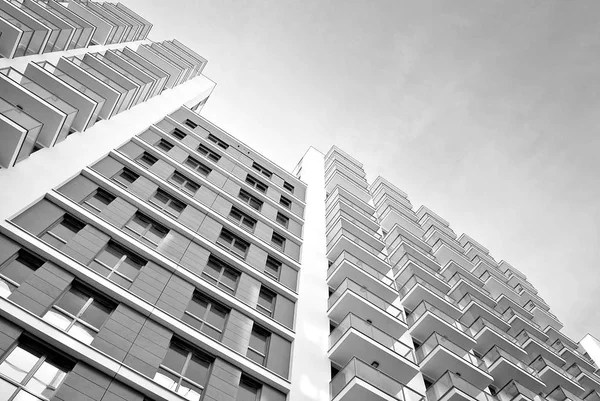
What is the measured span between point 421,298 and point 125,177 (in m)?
17.2

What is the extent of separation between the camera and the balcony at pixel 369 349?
697 inches

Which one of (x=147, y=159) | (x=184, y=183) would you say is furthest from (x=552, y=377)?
(x=147, y=159)

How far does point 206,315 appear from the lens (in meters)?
16.2

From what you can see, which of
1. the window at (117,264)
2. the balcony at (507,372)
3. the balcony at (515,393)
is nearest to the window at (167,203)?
the window at (117,264)

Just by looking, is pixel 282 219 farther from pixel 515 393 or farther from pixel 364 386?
pixel 515 393

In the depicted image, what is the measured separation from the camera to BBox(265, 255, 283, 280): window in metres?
21.2

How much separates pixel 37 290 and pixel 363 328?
12172 millimetres

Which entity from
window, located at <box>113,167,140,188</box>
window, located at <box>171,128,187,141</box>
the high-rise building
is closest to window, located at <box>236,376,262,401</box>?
the high-rise building

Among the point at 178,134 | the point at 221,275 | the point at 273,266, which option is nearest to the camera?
the point at 221,275

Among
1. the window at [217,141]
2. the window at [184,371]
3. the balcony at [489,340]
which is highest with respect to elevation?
the balcony at [489,340]

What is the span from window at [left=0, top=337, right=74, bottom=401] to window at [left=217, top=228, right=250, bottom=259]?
374 inches

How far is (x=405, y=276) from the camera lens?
90.1 feet

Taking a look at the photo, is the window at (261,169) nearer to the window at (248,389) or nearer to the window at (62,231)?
the window at (62,231)

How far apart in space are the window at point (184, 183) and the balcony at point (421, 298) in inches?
523
